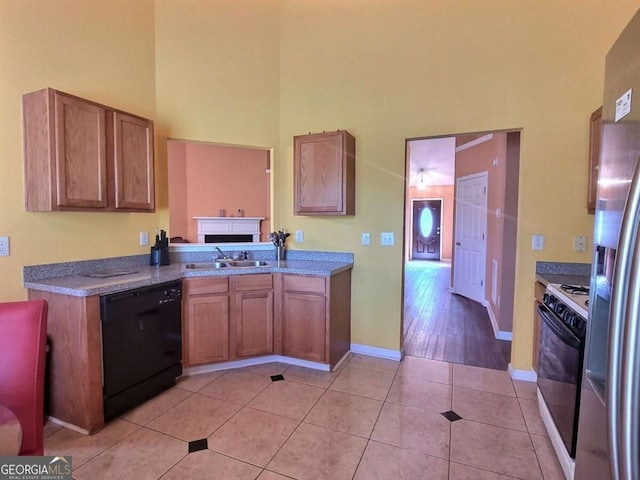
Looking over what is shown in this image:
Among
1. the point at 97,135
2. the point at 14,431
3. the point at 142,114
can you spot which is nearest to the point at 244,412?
the point at 14,431

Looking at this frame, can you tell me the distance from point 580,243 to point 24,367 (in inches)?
137

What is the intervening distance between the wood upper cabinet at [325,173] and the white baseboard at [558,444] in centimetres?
203

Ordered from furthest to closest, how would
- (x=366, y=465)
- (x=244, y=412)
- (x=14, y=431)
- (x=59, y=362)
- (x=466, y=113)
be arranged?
(x=466, y=113) → (x=244, y=412) → (x=59, y=362) → (x=366, y=465) → (x=14, y=431)

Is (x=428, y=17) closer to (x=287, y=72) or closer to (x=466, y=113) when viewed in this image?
(x=466, y=113)

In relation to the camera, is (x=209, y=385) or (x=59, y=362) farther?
(x=209, y=385)

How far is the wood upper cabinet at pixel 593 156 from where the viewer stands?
228 cm

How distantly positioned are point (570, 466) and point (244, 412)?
1.88 m

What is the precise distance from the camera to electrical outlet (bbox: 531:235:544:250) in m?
2.65

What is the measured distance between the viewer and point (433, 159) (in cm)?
727

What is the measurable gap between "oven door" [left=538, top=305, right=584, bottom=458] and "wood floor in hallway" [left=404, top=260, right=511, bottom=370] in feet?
3.49

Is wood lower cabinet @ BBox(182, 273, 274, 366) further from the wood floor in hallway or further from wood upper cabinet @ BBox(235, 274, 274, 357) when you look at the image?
the wood floor in hallway

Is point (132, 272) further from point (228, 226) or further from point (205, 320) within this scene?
point (228, 226)

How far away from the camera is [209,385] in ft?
8.68

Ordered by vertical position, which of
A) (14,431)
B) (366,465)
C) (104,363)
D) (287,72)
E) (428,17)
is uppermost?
(428,17)
